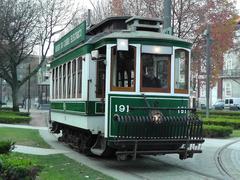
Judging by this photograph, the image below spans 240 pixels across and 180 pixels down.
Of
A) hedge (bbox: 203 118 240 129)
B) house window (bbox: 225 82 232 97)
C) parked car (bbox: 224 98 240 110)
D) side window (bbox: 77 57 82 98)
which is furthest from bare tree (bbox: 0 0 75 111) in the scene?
house window (bbox: 225 82 232 97)

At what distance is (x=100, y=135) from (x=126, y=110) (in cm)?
173

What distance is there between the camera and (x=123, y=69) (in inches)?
486

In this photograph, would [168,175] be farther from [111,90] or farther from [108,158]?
[108,158]

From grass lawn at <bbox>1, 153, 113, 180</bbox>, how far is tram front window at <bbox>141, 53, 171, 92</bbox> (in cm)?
244

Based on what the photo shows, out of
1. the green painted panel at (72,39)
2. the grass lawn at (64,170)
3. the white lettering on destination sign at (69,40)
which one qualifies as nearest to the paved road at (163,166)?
the grass lawn at (64,170)

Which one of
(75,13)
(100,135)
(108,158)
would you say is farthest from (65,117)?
(75,13)

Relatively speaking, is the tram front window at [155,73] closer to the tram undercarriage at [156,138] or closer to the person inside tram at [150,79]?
the person inside tram at [150,79]

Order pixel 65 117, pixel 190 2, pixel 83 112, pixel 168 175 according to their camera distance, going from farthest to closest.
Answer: pixel 190 2 → pixel 65 117 → pixel 83 112 → pixel 168 175

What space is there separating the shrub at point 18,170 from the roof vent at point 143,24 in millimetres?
5567

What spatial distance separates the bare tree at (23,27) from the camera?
120 ft

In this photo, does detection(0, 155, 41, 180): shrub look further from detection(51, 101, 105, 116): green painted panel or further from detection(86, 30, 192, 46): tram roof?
detection(51, 101, 105, 116): green painted panel

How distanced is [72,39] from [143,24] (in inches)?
156

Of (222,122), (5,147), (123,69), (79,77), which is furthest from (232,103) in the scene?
(5,147)

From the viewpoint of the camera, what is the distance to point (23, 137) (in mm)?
20094
